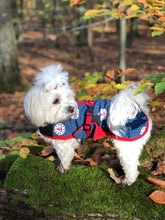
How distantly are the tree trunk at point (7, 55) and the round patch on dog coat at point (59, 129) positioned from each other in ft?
20.6

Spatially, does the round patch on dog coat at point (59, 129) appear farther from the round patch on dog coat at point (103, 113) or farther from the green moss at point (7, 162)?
the green moss at point (7, 162)

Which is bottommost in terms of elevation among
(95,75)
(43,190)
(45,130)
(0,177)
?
(0,177)

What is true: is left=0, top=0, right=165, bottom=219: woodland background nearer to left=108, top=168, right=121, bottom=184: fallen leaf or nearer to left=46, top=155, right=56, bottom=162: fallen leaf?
left=46, top=155, right=56, bottom=162: fallen leaf

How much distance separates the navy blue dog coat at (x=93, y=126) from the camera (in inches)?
118

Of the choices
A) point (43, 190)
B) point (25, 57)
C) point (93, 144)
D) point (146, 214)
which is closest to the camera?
point (146, 214)

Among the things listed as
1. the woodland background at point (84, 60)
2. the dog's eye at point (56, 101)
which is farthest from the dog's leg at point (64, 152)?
the dog's eye at point (56, 101)

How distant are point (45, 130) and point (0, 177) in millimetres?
1282

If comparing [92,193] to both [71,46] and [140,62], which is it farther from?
[71,46]

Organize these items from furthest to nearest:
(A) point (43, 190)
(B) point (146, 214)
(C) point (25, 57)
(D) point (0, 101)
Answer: (C) point (25, 57) → (D) point (0, 101) → (A) point (43, 190) → (B) point (146, 214)

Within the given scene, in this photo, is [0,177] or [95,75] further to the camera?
[95,75]

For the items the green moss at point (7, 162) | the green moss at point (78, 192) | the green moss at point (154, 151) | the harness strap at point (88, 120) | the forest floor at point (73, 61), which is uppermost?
the harness strap at point (88, 120)

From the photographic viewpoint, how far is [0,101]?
341 inches

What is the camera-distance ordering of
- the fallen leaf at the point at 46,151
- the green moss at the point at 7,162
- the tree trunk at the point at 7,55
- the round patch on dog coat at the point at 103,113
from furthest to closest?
the tree trunk at the point at 7,55, the green moss at the point at 7,162, the fallen leaf at the point at 46,151, the round patch on dog coat at the point at 103,113

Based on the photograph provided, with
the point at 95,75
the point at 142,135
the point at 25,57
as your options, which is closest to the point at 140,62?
the point at 25,57
